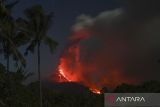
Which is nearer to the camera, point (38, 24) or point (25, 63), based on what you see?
point (25, 63)

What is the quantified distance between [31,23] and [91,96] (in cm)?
7188

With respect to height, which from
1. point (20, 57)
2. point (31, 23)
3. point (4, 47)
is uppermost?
point (31, 23)

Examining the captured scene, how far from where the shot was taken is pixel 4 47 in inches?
2121

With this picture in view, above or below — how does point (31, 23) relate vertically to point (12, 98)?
above

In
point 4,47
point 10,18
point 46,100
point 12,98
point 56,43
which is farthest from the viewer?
point 46,100

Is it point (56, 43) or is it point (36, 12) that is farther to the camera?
point (36, 12)

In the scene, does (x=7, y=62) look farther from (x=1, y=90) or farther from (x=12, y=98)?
(x=12, y=98)

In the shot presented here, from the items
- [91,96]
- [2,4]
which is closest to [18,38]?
[2,4]

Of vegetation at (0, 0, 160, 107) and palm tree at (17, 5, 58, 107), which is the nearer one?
vegetation at (0, 0, 160, 107)

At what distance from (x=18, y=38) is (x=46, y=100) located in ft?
207

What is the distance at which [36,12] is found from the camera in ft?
229

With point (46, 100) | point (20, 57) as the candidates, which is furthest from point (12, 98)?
point (46, 100)

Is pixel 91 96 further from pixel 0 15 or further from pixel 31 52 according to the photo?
pixel 0 15

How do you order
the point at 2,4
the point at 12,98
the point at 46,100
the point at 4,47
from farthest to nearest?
the point at 46,100 < the point at 12,98 < the point at 4,47 < the point at 2,4
